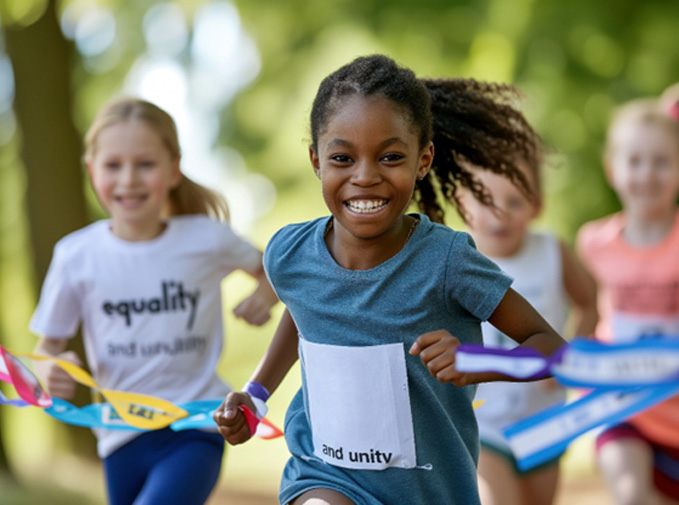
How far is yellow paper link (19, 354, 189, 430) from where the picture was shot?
4.25 m

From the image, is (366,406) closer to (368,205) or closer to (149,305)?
(368,205)

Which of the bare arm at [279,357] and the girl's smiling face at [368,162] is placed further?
the bare arm at [279,357]

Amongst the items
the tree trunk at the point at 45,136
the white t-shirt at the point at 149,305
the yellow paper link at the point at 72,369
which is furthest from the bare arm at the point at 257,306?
the tree trunk at the point at 45,136

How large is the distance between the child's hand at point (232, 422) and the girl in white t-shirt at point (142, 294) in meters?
1.02

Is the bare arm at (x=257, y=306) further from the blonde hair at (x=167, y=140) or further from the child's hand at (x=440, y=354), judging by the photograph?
the child's hand at (x=440, y=354)

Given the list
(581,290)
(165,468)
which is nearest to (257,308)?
(165,468)

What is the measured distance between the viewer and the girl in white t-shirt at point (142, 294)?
15.1ft

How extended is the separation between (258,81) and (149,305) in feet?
23.3

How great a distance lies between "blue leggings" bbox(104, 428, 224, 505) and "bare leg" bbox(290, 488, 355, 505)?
111 centimetres

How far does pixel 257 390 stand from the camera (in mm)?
3682

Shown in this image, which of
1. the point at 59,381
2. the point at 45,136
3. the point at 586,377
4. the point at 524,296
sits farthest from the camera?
the point at 45,136

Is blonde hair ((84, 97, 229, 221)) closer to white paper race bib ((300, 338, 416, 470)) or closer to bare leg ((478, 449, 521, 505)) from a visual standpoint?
bare leg ((478, 449, 521, 505))

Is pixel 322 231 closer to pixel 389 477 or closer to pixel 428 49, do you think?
pixel 389 477

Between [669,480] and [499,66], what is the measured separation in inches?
194
